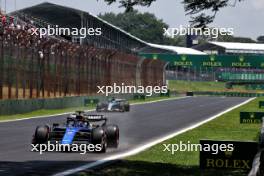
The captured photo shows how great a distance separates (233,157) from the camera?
1186 centimetres

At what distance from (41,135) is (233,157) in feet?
19.9

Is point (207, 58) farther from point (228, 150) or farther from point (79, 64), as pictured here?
point (228, 150)

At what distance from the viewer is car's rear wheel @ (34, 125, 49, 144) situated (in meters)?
16.6

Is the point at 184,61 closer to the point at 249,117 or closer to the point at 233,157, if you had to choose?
the point at 249,117

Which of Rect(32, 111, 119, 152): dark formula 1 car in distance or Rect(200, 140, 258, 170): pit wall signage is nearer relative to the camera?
Rect(200, 140, 258, 170): pit wall signage

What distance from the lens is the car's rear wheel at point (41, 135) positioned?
1656cm

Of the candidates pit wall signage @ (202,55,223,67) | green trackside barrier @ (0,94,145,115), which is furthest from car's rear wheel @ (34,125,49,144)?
pit wall signage @ (202,55,223,67)

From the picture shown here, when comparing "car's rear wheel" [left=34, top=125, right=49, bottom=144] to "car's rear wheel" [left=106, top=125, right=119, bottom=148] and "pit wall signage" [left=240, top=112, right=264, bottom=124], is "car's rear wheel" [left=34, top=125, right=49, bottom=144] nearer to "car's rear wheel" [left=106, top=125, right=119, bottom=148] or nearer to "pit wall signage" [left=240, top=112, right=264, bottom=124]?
"car's rear wheel" [left=106, top=125, right=119, bottom=148]

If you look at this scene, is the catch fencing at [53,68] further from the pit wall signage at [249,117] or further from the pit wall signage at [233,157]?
the pit wall signage at [233,157]

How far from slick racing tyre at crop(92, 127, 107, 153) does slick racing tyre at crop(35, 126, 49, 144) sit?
3.64ft

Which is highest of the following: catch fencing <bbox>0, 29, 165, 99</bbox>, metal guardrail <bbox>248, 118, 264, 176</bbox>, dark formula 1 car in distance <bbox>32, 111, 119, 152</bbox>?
catch fencing <bbox>0, 29, 165, 99</bbox>

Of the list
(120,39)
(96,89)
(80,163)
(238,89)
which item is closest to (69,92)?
(96,89)

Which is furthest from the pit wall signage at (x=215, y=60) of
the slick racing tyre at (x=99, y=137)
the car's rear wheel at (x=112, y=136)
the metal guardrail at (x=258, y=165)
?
the metal guardrail at (x=258, y=165)

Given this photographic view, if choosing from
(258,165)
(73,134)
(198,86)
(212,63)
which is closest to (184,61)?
(212,63)
